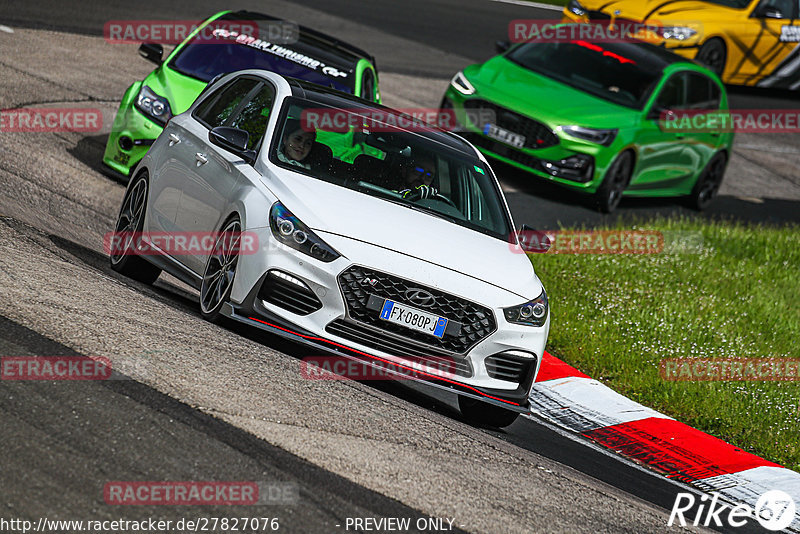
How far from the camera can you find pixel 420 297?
6918mm

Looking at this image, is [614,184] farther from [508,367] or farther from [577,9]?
[508,367]

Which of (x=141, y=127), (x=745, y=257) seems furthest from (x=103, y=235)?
(x=745, y=257)

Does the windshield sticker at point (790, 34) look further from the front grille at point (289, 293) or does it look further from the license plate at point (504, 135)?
the front grille at point (289, 293)

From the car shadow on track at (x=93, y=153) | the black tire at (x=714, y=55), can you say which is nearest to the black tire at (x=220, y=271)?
the car shadow on track at (x=93, y=153)

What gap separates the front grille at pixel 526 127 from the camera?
14.4 meters

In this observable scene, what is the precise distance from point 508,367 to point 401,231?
105cm

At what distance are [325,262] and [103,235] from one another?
361 cm

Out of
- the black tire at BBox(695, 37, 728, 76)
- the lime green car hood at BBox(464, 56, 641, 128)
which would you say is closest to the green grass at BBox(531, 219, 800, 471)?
the lime green car hood at BBox(464, 56, 641, 128)

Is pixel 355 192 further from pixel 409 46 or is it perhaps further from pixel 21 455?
pixel 409 46

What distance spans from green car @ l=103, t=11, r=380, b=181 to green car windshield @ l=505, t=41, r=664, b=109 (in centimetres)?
355

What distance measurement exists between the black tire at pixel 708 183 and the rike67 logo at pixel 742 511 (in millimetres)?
9669

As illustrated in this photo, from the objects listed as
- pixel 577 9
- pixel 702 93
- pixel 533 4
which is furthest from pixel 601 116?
pixel 533 4

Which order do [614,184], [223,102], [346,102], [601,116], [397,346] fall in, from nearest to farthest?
1. [397,346]
2. [346,102]
3. [223,102]
4. [601,116]
5. [614,184]

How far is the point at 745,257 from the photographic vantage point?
13492 millimetres
